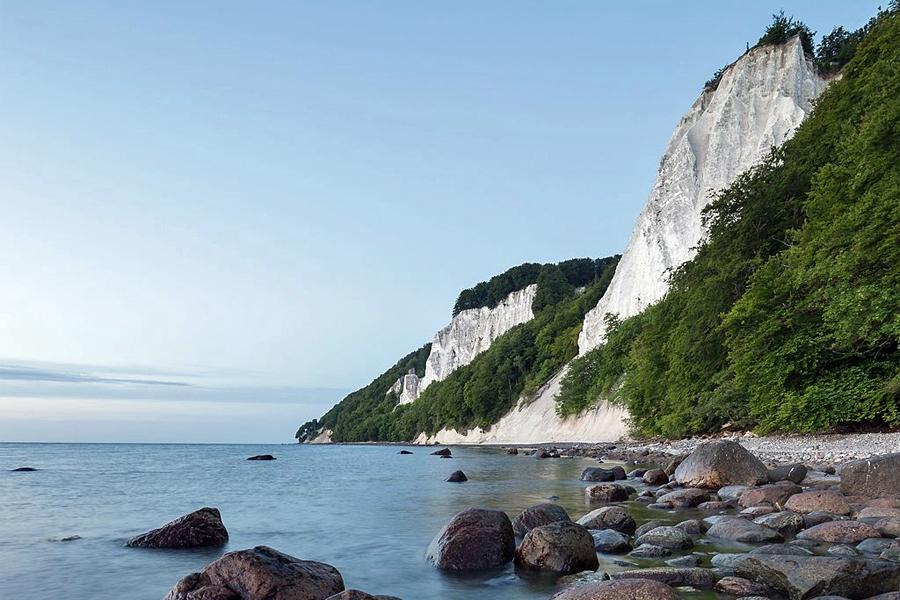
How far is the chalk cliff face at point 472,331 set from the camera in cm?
10156

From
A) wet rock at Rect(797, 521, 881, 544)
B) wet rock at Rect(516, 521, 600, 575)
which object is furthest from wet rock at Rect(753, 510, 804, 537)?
wet rock at Rect(516, 521, 600, 575)

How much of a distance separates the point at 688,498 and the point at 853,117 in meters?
18.3

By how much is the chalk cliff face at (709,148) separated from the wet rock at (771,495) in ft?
108

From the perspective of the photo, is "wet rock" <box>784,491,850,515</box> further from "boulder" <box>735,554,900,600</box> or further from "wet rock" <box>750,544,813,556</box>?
"boulder" <box>735,554,900,600</box>

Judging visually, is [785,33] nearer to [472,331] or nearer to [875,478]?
[875,478]

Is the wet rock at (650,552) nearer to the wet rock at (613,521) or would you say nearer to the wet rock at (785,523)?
the wet rock at (613,521)

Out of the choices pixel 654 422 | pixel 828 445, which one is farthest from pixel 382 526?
pixel 654 422

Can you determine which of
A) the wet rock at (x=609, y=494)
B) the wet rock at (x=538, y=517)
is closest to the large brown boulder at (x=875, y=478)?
the wet rock at (x=609, y=494)

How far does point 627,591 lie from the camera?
18.1 ft

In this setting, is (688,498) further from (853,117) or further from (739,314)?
(853,117)

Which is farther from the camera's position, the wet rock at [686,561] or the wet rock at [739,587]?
the wet rock at [686,561]

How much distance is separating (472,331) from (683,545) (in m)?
103

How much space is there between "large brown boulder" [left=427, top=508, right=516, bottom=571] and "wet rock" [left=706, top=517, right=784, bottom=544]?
3.25m

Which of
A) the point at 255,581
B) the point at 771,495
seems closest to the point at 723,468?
the point at 771,495
